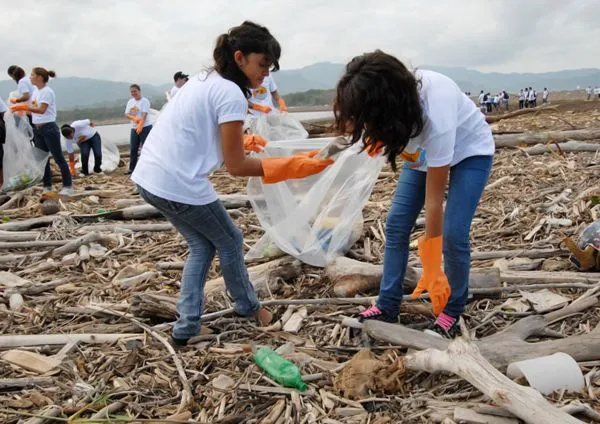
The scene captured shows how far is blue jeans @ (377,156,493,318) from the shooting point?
8.25 ft

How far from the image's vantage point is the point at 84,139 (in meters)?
9.83

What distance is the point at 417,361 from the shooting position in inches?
89.7

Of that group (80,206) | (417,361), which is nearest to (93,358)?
(417,361)

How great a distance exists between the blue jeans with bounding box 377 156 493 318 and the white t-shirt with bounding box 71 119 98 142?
8314mm

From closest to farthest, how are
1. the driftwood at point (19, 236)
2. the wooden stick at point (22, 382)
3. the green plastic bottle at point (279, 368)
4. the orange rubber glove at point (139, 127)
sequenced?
the green plastic bottle at point (279, 368), the wooden stick at point (22, 382), the driftwood at point (19, 236), the orange rubber glove at point (139, 127)

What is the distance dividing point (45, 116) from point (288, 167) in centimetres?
573

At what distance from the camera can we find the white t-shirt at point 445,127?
7.29ft

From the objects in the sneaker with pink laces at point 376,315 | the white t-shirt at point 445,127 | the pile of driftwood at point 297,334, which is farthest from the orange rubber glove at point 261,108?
the white t-shirt at point 445,127

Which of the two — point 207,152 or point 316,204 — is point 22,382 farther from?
point 316,204

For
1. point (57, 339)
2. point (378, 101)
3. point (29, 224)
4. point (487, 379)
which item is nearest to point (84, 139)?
point (29, 224)

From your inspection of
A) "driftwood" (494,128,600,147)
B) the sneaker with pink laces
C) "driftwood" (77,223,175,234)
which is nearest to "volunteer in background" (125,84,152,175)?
"driftwood" (77,223,175,234)

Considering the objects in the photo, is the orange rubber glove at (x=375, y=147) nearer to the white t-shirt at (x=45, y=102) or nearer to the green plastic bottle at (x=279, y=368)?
the green plastic bottle at (x=279, y=368)

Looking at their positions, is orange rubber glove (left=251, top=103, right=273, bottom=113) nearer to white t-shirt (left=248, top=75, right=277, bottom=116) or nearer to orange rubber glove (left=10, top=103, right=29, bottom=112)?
white t-shirt (left=248, top=75, right=277, bottom=116)

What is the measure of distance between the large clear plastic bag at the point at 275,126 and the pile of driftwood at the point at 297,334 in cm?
122
